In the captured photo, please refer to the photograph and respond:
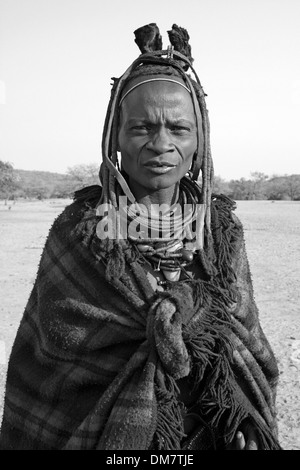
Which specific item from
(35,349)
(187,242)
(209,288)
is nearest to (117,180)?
(187,242)

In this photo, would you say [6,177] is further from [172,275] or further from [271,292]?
[172,275]

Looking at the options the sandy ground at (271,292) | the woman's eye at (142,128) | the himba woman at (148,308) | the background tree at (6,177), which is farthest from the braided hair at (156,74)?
the background tree at (6,177)

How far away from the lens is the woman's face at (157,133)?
1.84 m

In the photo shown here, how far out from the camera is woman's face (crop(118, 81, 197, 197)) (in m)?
1.84

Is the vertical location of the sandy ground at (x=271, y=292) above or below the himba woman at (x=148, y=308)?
below

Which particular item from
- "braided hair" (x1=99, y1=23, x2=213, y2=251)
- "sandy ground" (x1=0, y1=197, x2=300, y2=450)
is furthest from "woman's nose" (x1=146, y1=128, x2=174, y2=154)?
"sandy ground" (x1=0, y1=197, x2=300, y2=450)

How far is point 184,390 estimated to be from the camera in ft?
5.97

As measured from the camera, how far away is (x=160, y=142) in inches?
72.3

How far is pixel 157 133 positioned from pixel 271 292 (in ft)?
19.0

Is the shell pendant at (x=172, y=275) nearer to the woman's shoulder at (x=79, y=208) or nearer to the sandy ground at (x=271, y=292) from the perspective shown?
the woman's shoulder at (x=79, y=208)

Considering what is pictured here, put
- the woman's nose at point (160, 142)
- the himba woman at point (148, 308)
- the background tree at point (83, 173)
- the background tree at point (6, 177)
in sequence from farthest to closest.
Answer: the background tree at point (83, 173) < the background tree at point (6, 177) < the woman's nose at point (160, 142) < the himba woman at point (148, 308)

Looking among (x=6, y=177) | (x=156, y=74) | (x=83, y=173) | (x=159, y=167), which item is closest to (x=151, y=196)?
(x=159, y=167)

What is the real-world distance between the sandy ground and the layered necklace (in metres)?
2.04

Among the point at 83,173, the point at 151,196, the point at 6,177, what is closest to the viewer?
the point at 151,196
